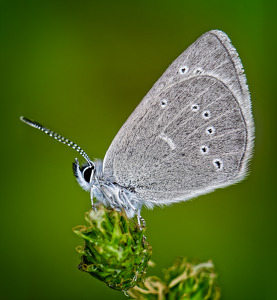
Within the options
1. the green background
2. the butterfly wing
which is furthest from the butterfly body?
the green background

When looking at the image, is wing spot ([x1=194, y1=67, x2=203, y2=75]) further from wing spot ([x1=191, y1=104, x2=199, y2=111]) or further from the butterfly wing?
wing spot ([x1=191, y1=104, x2=199, y2=111])

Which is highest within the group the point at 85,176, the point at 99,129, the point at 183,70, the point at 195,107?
the point at 99,129

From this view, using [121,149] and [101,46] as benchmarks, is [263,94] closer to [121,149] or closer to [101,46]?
[101,46]

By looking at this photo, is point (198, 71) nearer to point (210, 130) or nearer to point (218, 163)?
point (210, 130)

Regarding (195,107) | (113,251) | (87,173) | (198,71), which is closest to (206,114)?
(195,107)

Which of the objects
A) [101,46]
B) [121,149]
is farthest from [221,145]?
[101,46]

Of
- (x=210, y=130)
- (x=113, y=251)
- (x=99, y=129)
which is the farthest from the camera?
(x=99, y=129)

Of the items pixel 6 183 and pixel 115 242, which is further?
pixel 6 183
